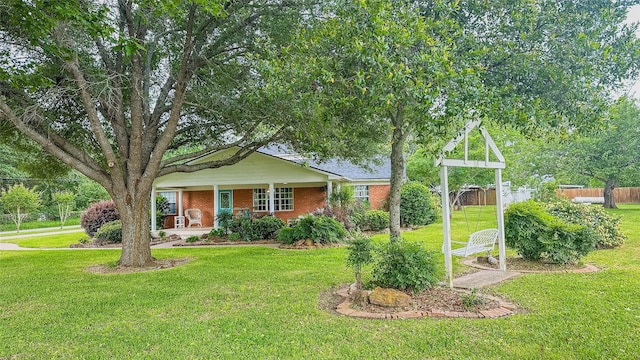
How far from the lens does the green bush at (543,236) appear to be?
27.1 feet

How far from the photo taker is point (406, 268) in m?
5.91

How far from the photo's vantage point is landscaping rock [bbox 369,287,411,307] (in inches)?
218

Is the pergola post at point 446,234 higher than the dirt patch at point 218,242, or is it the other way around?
the pergola post at point 446,234

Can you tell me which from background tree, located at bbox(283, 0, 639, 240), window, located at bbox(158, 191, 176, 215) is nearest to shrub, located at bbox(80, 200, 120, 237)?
window, located at bbox(158, 191, 176, 215)

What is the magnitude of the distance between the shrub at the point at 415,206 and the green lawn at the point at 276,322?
11.4 metres

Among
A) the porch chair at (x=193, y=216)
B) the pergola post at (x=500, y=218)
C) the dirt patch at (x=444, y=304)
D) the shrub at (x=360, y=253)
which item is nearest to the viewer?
the dirt patch at (x=444, y=304)

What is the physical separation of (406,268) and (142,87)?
8194 millimetres

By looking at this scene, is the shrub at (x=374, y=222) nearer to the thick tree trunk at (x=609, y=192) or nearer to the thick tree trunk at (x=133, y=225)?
the thick tree trunk at (x=133, y=225)

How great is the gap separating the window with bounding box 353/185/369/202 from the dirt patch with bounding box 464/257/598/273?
1252cm

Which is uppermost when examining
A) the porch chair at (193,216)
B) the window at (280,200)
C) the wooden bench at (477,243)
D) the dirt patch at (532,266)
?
the window at (280,200)

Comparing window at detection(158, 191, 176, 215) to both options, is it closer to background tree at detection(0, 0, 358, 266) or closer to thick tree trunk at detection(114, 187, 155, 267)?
background tree at detection(0, 0, 358, 266)

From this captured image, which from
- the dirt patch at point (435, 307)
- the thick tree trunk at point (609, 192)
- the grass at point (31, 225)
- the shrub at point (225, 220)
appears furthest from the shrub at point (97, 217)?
the thick tree trunk at point (609, 192)

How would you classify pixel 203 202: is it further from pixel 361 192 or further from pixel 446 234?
pixel 446 234

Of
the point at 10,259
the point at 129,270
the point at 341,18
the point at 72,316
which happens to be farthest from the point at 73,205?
the point at 341,18
